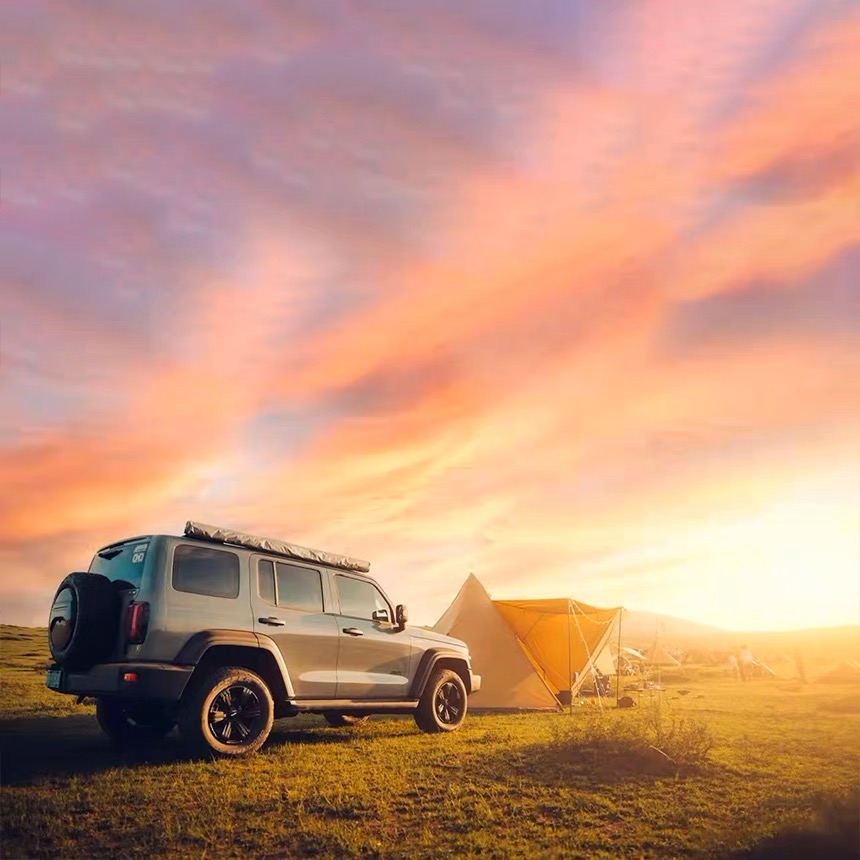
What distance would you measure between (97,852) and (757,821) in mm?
5470

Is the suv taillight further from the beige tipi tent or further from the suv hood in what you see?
the beige tipi tent

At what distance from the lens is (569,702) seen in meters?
18.0

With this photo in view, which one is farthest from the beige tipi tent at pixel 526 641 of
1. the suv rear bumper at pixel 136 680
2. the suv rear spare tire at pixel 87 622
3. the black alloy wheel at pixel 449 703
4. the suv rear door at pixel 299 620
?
the suv rear spare tire at pixel 87 622

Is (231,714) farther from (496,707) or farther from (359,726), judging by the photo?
(496,707)

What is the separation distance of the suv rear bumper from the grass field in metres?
0.77

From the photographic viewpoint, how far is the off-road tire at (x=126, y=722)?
1002 centimetres

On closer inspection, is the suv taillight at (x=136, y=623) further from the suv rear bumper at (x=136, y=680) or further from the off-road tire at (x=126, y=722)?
the off-road tire at (x=126, y=722)

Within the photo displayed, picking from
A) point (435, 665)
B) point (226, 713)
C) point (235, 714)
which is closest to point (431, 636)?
point (435, 665)

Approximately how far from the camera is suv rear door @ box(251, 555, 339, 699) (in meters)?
9.89

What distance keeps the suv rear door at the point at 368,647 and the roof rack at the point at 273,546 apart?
0.19 m

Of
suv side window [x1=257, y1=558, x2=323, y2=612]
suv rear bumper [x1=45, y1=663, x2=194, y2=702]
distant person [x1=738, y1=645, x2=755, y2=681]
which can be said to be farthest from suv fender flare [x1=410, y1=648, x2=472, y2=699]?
distant person [x1=738, y1=645, x2=755, y2=681]

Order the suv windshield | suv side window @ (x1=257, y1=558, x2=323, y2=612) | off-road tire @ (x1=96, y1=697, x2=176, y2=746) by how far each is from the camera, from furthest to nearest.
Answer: suv side window @ (x1=257, y1=558, x2=323, y2=612), off-road tire @ (x1=96, y1=697, x2=176, y2=746), the suv windshield

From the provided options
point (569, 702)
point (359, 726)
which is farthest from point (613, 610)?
point (359, 726)

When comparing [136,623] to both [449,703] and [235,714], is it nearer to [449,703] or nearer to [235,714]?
[235,714]
